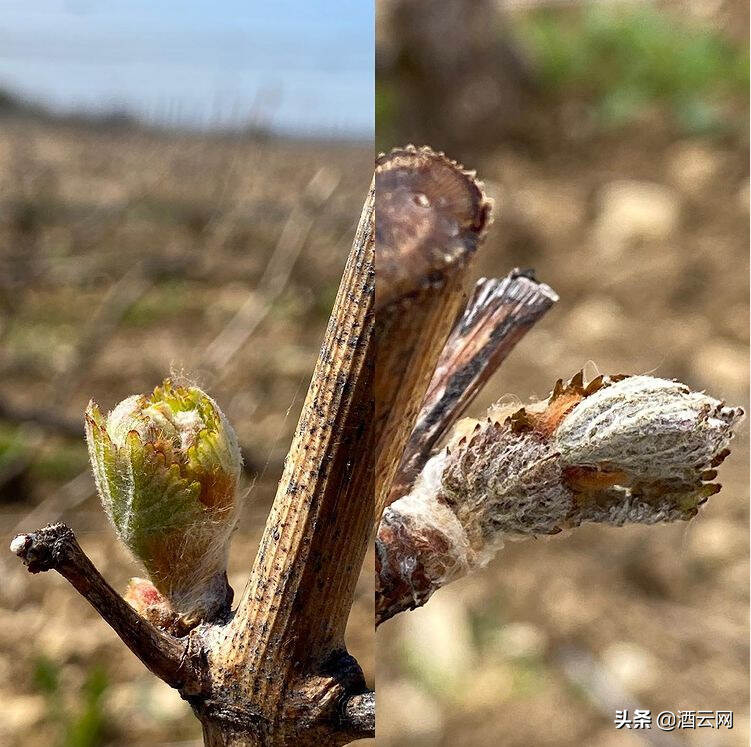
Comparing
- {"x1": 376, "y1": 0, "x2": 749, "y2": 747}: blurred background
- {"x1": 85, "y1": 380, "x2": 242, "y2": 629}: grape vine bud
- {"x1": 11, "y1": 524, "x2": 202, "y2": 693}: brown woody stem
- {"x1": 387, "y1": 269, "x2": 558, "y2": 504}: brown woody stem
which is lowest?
{"x1": 11, "y1": 524, "x2": 202, "y2": 693}: brown woody stem

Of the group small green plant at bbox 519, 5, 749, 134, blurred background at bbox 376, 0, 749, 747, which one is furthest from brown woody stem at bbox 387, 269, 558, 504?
small green plant at bbox 519, 5, 749, 134

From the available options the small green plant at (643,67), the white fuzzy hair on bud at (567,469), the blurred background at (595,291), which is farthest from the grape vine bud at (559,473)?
the small green plant at (643,67)

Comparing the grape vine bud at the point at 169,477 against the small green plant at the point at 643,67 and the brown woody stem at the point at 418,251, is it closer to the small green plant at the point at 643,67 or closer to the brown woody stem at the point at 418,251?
the brown woody stem at the point at 418,251

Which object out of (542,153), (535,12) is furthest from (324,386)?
(535,12)

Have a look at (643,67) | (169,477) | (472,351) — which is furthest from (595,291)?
(169,477)

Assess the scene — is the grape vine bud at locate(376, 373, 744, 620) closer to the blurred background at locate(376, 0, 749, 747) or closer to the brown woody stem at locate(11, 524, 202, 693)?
the brown woody stem at locate(11, 524, 202, 693)

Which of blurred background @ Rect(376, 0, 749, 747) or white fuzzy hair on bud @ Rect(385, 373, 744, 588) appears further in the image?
blurred background @ Rect(376, 0, 749, 747)

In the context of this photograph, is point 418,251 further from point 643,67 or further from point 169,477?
point 643,67
